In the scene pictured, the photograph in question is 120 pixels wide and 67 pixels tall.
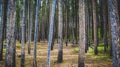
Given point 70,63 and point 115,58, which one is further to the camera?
point 70,63

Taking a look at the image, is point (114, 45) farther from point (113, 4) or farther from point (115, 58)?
point (113, 4)

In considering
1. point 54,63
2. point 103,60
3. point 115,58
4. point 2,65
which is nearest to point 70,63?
point 54,63

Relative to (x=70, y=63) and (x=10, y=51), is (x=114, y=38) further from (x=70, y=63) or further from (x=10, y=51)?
(x=70, y=63)

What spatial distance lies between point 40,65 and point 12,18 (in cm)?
460

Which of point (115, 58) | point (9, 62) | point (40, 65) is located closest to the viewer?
point (115, 58)

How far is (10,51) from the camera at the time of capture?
12562 millimetres

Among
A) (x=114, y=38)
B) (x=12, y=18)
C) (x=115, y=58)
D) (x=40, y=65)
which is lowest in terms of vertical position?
(x=40, y=65)

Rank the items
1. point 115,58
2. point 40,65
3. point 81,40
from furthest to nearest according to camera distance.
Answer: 1. point 40,65
2. point 81,40
3. point 115,58

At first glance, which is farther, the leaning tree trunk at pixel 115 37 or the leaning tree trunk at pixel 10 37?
the leaning tree trunk at pixel 10 37

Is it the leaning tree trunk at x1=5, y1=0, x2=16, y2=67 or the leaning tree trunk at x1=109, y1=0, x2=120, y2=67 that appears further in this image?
the leaning tree trunk at x1=5, y1=0, x2=16, y2=67

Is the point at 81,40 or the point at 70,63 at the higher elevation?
the point at 81,40

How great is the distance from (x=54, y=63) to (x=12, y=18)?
17.4 feet

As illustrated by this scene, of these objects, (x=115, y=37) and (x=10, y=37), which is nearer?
(x=115, y=37)

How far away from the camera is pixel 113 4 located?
33.4 ft
